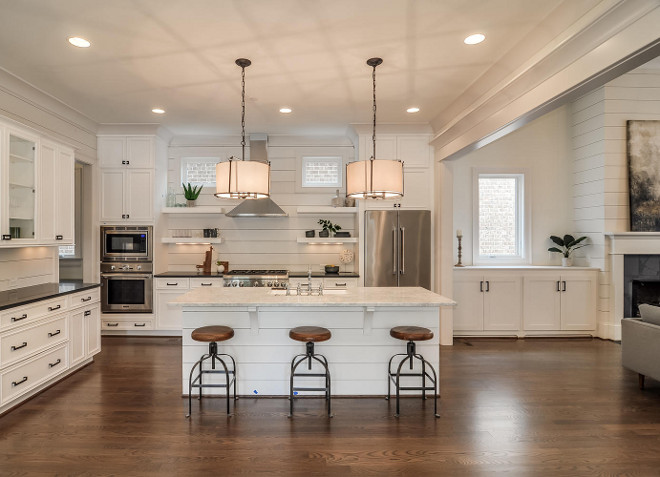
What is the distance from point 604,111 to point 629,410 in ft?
13.4

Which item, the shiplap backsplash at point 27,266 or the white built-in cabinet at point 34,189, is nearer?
the white built-in cabinet at point 34,189

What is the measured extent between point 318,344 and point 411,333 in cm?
86

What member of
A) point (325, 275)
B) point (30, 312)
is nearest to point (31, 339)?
point (30, 312)

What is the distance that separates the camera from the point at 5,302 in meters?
3.13

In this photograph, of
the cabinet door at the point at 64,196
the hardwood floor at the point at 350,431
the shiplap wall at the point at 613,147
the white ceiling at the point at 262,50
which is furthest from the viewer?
the shiplap wall at the point at 613,147

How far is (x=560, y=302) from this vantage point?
5.47m

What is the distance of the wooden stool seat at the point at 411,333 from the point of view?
10.0ft

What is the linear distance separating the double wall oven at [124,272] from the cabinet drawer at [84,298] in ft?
3.53

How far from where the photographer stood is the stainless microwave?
17.8ft

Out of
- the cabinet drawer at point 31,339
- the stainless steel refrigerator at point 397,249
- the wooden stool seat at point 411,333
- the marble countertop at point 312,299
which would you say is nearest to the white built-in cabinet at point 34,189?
the cabinet drawer at point 31,339

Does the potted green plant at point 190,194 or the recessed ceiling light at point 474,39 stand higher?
the recessed ceiling light at point 474,39

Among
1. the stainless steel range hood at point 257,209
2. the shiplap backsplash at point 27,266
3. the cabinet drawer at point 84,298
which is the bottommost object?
the cabinet drawer at point 84,298

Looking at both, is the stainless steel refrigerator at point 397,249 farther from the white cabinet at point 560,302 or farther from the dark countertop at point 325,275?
the white cabinet at point 560,302

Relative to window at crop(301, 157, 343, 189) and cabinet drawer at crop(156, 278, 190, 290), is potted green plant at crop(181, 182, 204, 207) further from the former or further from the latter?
window at crop(301, 157, 343, 189)
